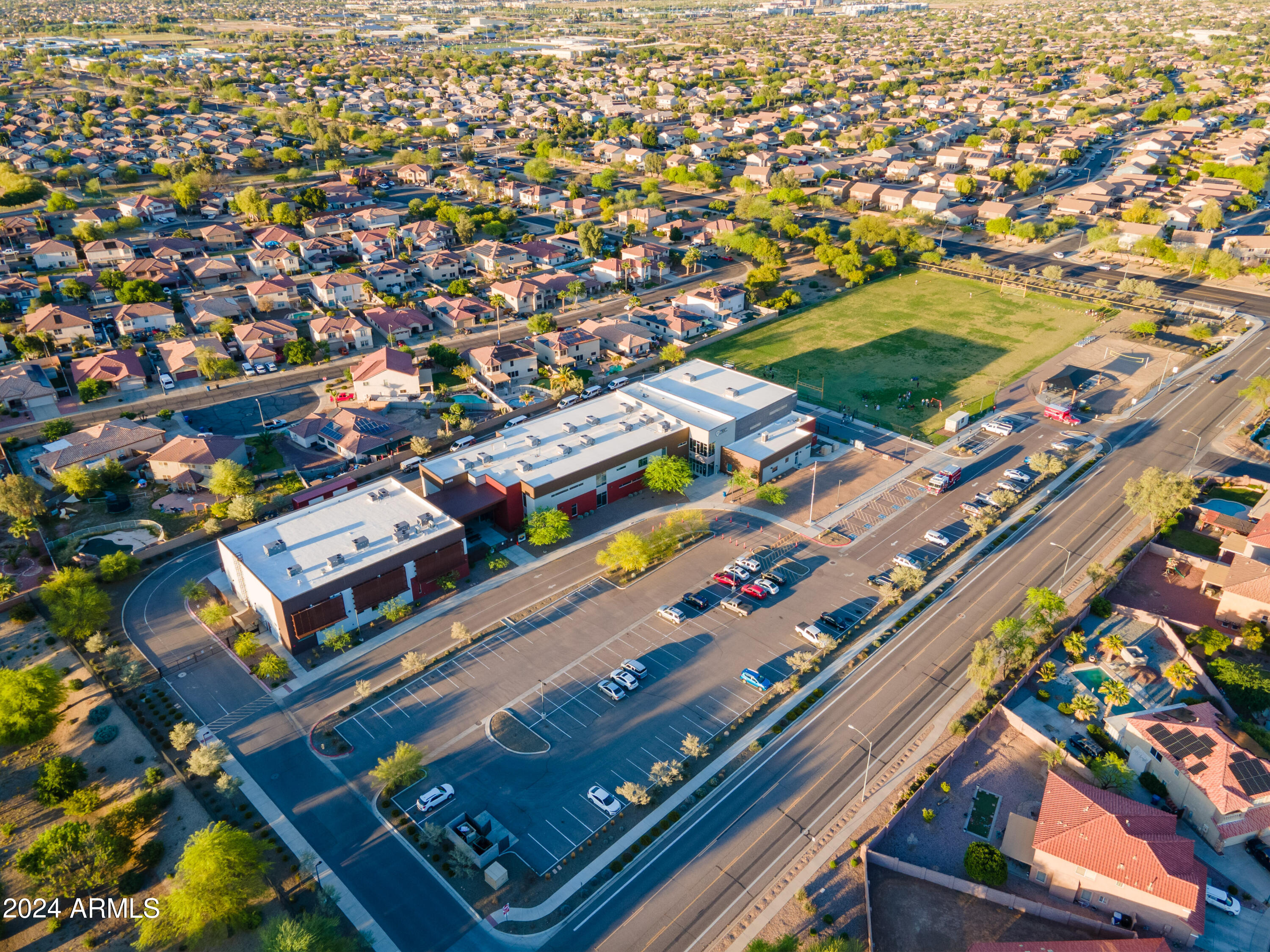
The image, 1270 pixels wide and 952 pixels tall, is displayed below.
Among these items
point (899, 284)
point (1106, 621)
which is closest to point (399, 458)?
point (1106, 621)

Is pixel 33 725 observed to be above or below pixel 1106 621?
above

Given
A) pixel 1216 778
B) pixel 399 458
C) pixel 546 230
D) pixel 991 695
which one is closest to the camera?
pixel 1216 778

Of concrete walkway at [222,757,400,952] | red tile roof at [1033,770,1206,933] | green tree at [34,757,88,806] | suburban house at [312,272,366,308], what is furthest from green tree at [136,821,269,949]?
suburban house at [312,272,366,308]

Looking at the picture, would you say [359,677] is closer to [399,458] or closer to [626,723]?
[626,723]

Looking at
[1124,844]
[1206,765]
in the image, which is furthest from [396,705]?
[1206,765]

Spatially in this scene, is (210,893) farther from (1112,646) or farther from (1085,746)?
(1112,646)

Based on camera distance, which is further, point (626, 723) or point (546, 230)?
point (546, 230)

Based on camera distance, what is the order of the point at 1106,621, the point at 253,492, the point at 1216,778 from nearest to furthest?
the point at 1216,778
the point at 1106,621
the point at 253,492
